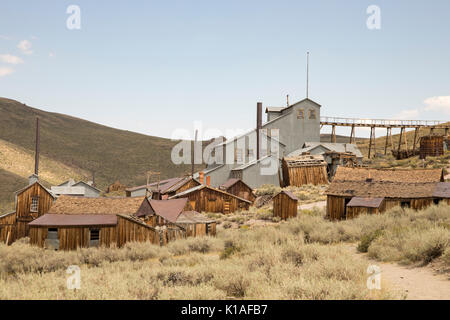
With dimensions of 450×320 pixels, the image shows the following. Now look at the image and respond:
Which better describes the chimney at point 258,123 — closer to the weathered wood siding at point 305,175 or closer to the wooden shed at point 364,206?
the weathered wood siding at point 305,175

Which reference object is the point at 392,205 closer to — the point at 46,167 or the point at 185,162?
the point at 46,167

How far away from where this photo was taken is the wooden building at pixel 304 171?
147ft

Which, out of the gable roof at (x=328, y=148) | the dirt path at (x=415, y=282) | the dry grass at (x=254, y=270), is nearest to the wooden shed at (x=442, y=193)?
the dry grass at (x=254, y=270)

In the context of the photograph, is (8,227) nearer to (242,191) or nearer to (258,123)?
(242,191)

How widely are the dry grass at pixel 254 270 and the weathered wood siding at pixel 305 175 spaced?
26341 millimetres

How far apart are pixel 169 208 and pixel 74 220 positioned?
6.78 meters

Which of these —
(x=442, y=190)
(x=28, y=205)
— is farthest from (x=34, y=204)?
(x=442, y=190)

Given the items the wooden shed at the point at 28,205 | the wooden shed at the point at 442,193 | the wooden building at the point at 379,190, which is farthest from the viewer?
the wooden shed at the point at 28,205

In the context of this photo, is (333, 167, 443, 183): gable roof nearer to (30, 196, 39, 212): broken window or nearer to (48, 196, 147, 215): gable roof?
(48, 196, 147, 215): gable roof

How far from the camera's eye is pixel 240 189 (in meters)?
41.0

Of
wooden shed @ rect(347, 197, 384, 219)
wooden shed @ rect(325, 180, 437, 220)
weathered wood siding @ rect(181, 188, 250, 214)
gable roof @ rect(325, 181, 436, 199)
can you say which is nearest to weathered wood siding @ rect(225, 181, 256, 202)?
weathered wood siding @ rect(181, 188, 250, 214)

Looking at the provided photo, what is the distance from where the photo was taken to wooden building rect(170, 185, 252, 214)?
3603cm

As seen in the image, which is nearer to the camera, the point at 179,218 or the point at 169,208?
the point at 179,218
